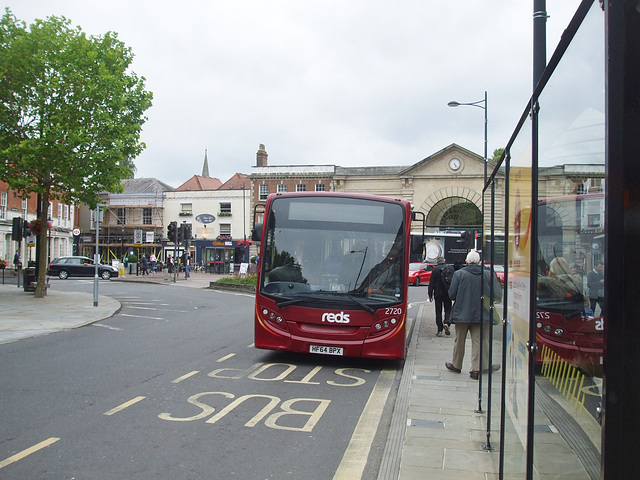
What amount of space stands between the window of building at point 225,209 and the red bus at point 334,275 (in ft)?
180

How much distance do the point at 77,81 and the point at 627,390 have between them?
1933cm

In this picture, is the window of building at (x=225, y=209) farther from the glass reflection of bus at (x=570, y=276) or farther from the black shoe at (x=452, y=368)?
the glass reflection of bus at (x=570, y=276)

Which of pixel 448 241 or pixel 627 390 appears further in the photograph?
pixel 448 241

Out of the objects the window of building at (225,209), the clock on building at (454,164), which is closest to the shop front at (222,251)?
the window of building at (225,209)

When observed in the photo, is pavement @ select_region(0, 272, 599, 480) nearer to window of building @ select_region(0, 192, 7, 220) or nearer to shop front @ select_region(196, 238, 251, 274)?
window of building @ select_region(0, 192, 7, 220)

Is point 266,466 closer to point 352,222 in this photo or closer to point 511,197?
point 511,197

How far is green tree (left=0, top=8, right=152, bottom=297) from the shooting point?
17500 mm

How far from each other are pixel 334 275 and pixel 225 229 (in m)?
55.7

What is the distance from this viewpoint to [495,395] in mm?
4512

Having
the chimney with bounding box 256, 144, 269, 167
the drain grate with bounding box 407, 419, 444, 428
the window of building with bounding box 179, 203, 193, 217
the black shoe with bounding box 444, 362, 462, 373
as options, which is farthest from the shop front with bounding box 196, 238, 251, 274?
the drain grate with bounding box 407, 419, 444, 428

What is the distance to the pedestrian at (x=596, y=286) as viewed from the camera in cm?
167

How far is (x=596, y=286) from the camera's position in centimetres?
175

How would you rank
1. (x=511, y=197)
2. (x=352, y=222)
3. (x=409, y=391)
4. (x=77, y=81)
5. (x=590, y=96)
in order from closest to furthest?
(x=590, y=96) < (x=511, y=197) < (x=409, y=391) < (x=352, y=222) < (x=77, y=81)

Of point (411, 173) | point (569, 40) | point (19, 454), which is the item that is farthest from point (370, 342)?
point (411, 173)
